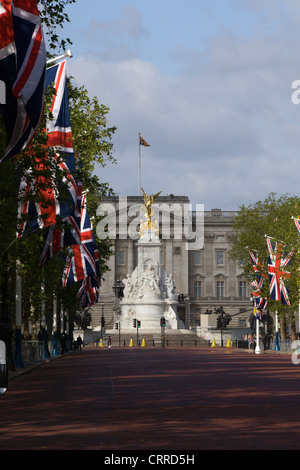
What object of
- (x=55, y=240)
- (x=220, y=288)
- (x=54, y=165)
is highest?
(x=220, y=288)

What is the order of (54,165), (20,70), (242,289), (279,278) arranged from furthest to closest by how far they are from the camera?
(242,289), (279,278), (54,165), (20,70)

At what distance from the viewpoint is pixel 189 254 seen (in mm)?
179000

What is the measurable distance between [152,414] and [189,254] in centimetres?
16005

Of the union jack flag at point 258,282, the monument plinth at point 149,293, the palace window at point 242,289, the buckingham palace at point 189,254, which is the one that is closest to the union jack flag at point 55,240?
the union jack flag at point 258,282

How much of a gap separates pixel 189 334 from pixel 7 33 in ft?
304

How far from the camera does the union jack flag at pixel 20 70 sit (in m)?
20.3

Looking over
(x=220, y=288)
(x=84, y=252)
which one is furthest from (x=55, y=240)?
(x=220, y=288)

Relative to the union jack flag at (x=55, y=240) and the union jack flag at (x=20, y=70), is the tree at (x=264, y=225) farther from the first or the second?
the union jack flag at (x=20, y=70)

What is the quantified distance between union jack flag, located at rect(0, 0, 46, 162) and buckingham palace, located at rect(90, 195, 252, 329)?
148m

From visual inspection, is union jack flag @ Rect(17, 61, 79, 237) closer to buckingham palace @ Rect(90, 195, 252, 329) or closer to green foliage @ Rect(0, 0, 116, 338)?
green foliage @ Rect(0, 0, 116, 338)

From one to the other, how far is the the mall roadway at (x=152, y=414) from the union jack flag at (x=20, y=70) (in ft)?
19.2

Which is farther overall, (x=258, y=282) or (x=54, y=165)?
(x=258, y=282)

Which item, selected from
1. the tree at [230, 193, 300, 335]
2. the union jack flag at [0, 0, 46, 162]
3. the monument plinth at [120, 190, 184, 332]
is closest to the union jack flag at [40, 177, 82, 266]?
the union jack flag at [0, 0, 46, 162]

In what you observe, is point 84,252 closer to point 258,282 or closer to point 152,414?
point 152,414
